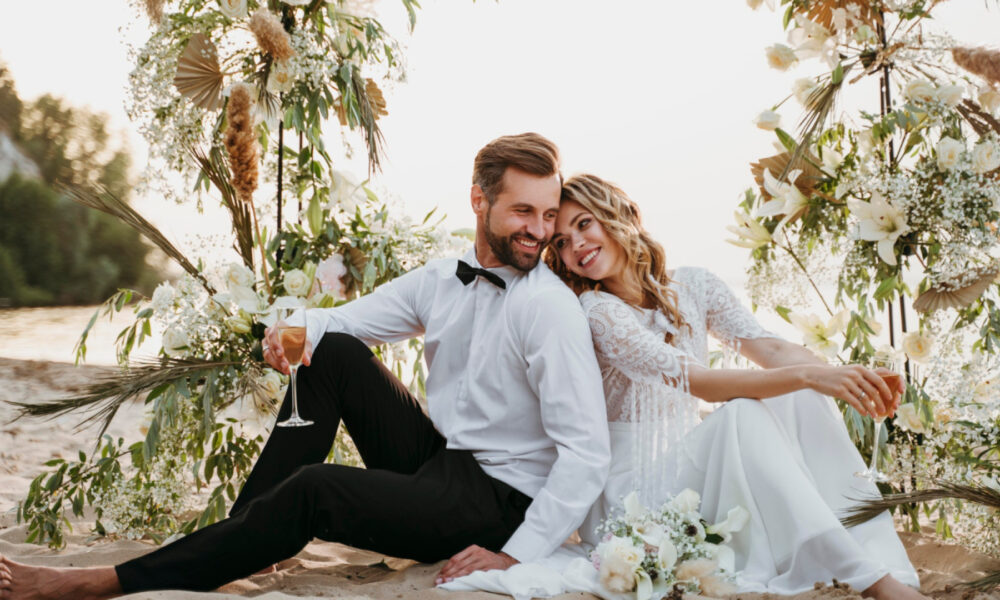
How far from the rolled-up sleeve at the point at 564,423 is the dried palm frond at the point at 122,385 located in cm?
109

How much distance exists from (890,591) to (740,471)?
44 centimetres

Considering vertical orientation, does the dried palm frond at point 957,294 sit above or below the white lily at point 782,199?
below

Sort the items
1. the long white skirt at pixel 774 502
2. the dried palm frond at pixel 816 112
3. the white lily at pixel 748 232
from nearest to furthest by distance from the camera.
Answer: the long white skirt at pixel 774 502 < the dried palm frond at pixel 816 112 < the white lily at pixel 748 232

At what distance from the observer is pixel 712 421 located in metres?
2.36

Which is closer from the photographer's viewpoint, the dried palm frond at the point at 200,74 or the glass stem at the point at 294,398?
the glass stem at the point at 294,398

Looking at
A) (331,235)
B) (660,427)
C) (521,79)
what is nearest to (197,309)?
(331,235)

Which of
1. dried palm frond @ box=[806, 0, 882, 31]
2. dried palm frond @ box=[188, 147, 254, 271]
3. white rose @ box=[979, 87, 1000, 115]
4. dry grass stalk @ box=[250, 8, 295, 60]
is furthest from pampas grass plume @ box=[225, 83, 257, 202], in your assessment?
white rose @ box=[979, 87, 1000, 115]

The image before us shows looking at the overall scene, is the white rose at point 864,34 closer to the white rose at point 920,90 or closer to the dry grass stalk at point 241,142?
the white rose at point 920,90

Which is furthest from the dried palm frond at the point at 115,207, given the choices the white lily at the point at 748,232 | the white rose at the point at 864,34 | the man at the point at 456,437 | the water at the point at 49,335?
the water at the point at 49,335

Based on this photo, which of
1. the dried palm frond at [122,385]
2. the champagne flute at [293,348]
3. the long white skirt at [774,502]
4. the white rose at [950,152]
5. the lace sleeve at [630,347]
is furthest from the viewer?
the white rose at [950,152]

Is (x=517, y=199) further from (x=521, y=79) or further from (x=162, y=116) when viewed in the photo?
(x=521, y=79)

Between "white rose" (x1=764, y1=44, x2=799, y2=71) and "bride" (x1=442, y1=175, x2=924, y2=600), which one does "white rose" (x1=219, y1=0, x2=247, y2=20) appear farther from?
"white rose" (x1=764, y1=44, x2=799, y2=71)

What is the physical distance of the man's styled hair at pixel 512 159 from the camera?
8.41 feet

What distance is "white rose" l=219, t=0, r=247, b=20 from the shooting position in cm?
294
